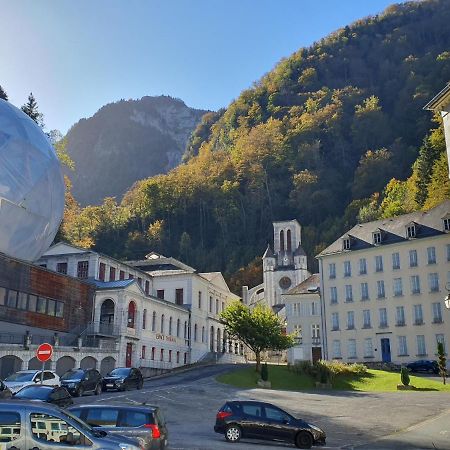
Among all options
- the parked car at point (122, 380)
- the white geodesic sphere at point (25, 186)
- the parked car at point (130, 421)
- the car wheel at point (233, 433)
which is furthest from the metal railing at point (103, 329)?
the parked car at point (130, 421)

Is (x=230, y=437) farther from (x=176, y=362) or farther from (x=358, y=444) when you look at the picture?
A: (x=176, y=362)

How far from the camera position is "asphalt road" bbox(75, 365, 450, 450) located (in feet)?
60.9

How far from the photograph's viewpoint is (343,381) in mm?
41562

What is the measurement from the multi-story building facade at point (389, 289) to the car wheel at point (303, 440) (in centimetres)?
3572

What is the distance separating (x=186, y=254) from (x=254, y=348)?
79.2 m

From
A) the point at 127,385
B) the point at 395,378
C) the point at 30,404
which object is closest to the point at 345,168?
the point at 395,378

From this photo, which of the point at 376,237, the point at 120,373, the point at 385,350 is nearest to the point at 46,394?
the point at 120,373

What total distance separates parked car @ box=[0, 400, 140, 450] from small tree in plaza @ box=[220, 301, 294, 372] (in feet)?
121

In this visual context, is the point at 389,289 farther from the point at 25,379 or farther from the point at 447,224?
the point at 25,379

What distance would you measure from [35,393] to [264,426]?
9838 millimetres

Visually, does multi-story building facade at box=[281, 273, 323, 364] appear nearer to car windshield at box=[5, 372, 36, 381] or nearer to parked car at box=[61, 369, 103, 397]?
parked car at box=[61, 369, 103, 397]

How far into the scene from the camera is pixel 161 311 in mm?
56188

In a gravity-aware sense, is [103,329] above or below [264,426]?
above

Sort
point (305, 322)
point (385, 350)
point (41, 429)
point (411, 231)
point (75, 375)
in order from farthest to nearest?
point (305, 322) → point (411, 231) → point (385, 350) → point (75, 375) → point (41, 429)
